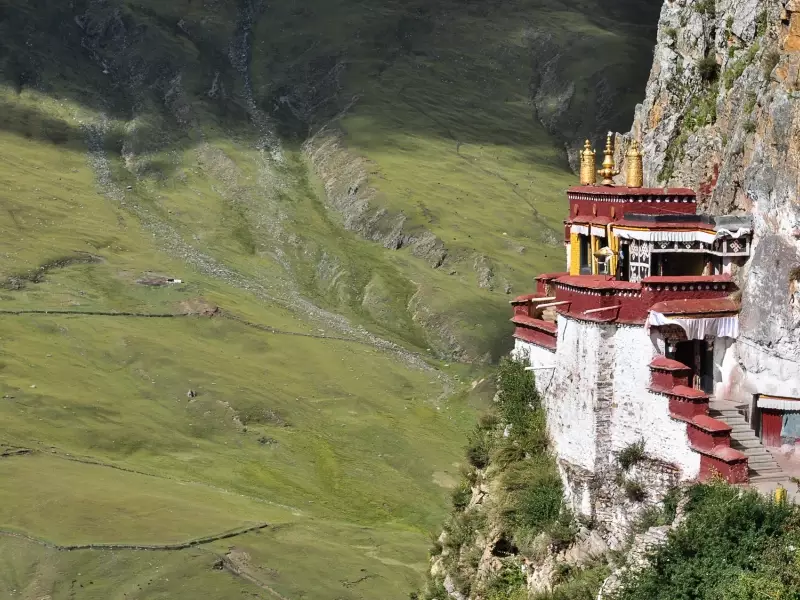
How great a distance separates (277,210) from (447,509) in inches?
2149

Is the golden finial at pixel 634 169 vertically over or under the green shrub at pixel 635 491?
over

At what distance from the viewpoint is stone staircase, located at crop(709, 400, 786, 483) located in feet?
77.9

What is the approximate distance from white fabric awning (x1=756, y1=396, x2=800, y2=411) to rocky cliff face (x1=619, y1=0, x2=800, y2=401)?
19 cm

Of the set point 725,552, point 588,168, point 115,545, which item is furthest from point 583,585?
point 115,545

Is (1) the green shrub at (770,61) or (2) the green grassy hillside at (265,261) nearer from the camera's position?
(1) the green shrub at (770,61)

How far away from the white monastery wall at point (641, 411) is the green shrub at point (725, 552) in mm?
1484

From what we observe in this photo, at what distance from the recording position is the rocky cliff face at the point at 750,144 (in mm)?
24031

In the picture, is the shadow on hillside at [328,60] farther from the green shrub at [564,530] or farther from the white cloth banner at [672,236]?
the green shrub at [564,530]

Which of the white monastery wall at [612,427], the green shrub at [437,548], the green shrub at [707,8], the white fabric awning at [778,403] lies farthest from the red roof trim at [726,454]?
the green shrub at [707,8]

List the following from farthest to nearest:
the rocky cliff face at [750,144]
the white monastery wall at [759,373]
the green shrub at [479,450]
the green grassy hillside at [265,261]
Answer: the green grassy hillside at [265,261] → the green shrub at [479,450] → the white monastery wall at [759,373] → the rocky cliff face at [750,144]

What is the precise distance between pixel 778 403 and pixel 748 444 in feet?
3.31

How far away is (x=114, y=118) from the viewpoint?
408 ft

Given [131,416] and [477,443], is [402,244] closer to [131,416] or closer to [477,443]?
[131,416]

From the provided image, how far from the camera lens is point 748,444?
2448 centimetres
